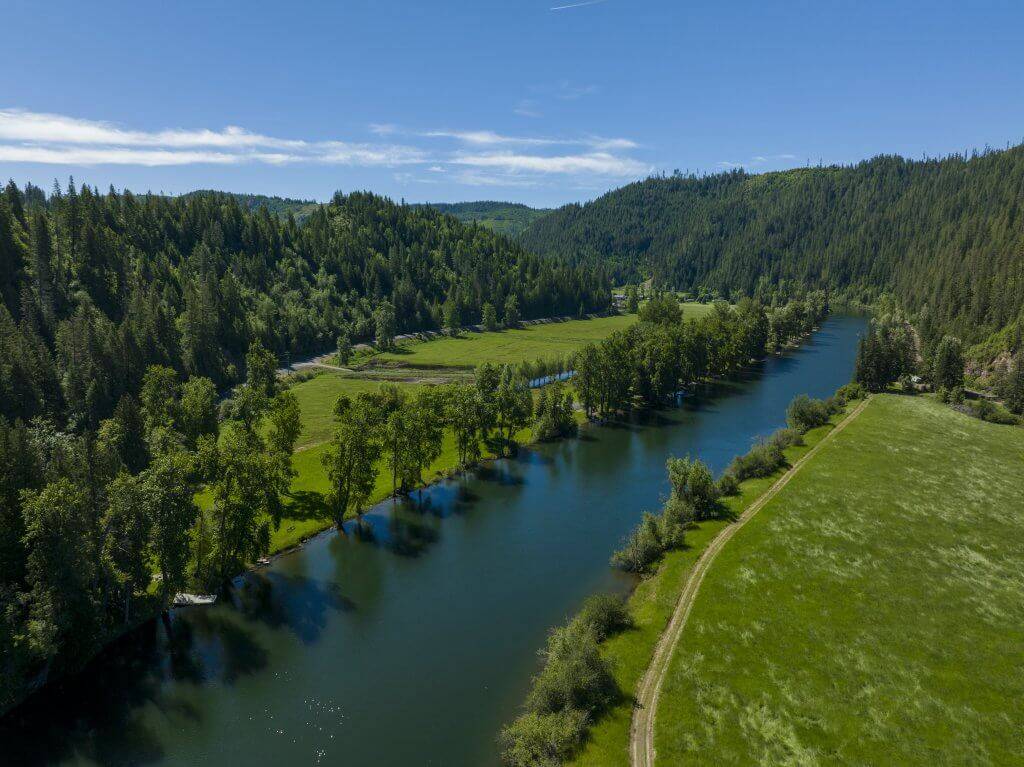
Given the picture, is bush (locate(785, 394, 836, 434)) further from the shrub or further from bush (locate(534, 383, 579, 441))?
the shrub

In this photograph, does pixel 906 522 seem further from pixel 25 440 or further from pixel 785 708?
pixel 25 440

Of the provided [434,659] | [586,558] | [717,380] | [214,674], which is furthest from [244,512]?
[717,380]

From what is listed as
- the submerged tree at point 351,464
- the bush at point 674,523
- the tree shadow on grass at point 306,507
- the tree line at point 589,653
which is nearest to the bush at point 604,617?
the tree line at point 589,653

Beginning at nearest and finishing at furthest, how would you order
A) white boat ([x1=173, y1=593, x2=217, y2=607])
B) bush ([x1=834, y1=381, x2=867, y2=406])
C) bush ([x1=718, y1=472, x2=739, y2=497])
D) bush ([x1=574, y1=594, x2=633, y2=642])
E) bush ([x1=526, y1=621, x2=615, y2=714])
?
1. bush ([x1=526, y1=621, x2=615, y2=714])
2. bush ([x1=574, y1=594, x2=633, y2=642])
3. white boat ([x1=173, y1=593, x2=217, y2=607])
4. bush ([x1=718, y1=472, x2=739, y2=497])
5. bush ([x1=834, y1=381, x2=867, y2=406])

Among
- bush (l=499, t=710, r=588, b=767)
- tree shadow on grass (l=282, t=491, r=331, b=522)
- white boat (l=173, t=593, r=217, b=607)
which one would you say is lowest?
white boat (l=173, t=593, r=217, b=607)

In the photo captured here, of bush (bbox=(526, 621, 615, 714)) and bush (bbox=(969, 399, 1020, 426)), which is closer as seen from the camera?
bush (bbox=(526, 621, 615, 714))

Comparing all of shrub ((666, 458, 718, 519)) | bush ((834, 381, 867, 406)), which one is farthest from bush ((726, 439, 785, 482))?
bush ((834, 381, 867, 406))

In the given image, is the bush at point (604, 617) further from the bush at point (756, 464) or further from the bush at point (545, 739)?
the bush at point (756, 464)
